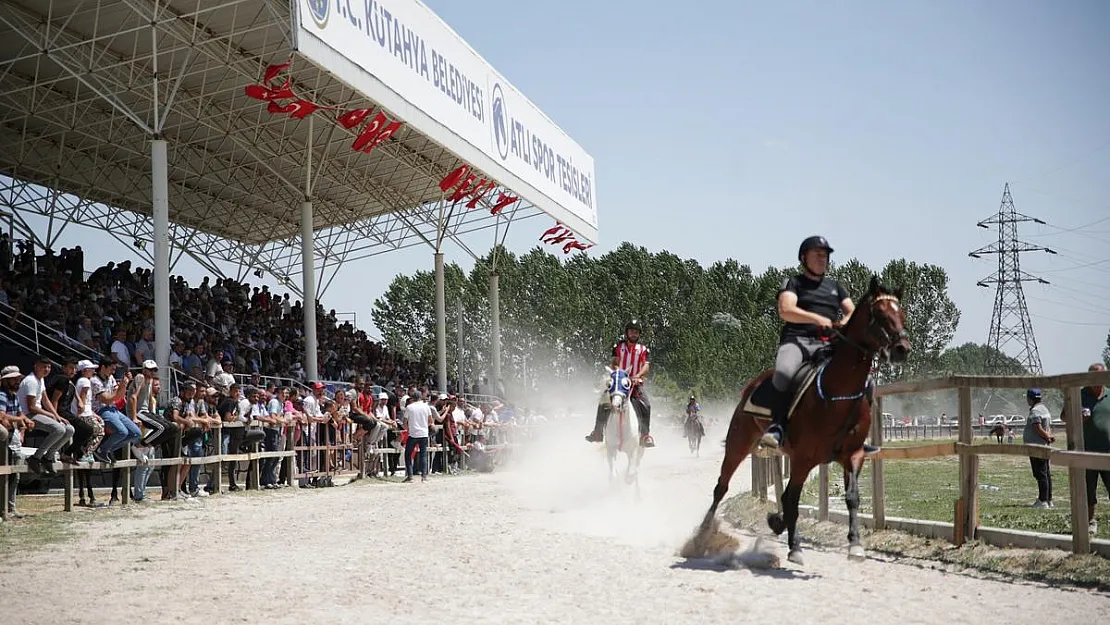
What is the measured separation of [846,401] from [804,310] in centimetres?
92

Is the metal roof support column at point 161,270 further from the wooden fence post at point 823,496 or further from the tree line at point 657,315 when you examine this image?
the tree line at point 657,315

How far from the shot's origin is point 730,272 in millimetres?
82875

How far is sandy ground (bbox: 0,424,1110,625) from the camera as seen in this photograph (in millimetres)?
6613

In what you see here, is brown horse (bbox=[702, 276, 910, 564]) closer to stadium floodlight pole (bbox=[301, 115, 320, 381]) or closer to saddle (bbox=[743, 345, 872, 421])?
saddle (bbox=[743, 345, 872, 421])

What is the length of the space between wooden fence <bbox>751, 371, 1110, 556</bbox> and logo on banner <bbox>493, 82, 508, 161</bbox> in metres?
24.7

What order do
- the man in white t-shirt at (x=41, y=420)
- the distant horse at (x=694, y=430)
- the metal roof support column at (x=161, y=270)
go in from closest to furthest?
1. the man in white t-shirt at (x=41, y=420)
2. the metal roof support column at (x=161, y=270)
3. the distant horse at (x=694, y=430)

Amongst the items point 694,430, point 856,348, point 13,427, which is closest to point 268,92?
point 13,427

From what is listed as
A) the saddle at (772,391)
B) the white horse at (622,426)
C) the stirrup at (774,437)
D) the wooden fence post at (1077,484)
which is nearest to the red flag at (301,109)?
the white horse at (622,426)

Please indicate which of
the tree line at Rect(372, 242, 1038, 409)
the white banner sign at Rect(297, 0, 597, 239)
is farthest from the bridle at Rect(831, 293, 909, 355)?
the tree line at Rect(372, 242, 1038, 409)

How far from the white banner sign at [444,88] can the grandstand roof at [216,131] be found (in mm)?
110

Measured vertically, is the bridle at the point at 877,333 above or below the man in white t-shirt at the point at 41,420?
above

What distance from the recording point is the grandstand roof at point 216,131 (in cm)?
2466

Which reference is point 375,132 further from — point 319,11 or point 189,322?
point 189,322

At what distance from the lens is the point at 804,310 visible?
8953mm
